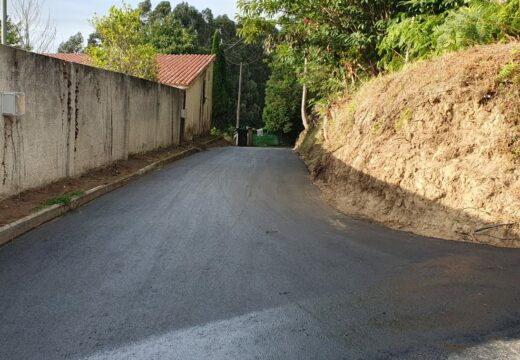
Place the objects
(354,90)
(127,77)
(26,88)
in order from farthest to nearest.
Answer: (354,90) → (127,77) → (26,88)

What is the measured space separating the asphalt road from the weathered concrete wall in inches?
55.4

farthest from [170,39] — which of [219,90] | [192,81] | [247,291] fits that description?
[247,291]

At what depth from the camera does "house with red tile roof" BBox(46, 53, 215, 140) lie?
80.1ft

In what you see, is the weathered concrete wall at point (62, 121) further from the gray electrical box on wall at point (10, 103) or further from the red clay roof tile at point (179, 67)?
the red clay roof tile at point (179, 67)

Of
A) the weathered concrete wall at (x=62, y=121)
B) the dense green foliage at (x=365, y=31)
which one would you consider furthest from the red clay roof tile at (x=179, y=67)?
the weathered concrete wall at (x=62, y=121)

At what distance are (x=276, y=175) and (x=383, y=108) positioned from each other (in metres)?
4.22

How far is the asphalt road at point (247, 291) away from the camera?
3600mm

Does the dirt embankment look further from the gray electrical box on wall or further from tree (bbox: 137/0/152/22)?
tree (bbox: 137/0/152/22)

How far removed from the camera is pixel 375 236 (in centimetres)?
705

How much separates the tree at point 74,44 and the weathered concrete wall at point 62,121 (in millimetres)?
45259

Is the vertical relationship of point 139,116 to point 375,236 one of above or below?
above

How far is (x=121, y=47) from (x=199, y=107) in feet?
26.9

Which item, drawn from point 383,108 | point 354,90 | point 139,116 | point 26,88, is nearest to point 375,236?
point 383,108

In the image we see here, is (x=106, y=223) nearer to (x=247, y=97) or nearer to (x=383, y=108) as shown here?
(x=383, y=108)
